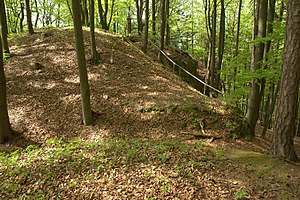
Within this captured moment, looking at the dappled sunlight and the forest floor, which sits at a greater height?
the dappled sunlight

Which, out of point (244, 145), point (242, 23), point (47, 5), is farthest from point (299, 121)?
point (47, 5)

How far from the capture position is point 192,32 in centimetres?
2255

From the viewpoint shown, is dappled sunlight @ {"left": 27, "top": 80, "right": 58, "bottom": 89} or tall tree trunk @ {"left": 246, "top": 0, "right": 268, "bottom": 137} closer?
tall tree trunk @ {"left": 246, "top": 0, "right": 268, "bottom": 137}

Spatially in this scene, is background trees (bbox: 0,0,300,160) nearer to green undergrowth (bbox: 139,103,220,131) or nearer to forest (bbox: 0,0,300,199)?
forest (bbox: 0,0,300,199)

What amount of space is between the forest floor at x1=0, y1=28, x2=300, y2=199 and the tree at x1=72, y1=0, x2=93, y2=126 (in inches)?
16.5

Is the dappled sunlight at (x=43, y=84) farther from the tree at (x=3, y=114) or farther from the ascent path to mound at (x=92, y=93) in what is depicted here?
the tree at (x=3, y=114)

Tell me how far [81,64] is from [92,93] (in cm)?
217

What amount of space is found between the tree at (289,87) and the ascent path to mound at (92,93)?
305cm

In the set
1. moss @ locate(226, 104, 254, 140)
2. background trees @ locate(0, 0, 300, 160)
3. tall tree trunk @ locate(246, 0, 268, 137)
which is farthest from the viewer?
background trees @ locate(0, 0, 300, 160)

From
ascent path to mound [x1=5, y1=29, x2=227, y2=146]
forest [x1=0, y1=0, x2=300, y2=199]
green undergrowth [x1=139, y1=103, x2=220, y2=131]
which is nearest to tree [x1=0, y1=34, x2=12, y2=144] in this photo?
forest [x1=0, y1=0, x2=300, y2=199]

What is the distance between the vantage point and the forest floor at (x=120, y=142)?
14.6ft

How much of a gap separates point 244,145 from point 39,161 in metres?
6.06

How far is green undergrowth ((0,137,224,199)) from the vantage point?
4.83m

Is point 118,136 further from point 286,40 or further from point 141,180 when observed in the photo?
point 286,40
